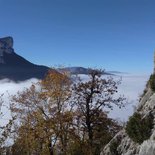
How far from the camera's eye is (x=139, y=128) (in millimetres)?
20828

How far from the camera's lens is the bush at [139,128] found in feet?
65.6

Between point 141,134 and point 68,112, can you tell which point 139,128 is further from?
point 68,112

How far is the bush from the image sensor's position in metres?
20.0

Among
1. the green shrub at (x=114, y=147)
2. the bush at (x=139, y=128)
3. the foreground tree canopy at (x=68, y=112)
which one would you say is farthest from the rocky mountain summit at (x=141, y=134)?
the foreground tree canopy at (x=68, y=112)

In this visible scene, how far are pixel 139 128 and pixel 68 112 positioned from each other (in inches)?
1103

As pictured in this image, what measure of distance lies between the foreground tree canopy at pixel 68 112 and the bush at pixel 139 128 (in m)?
24.3

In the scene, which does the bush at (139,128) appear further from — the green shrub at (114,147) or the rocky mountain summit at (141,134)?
the green shrub at (114,147)

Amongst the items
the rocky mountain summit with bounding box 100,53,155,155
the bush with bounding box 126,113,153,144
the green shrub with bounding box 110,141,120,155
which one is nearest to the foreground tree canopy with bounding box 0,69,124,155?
the green shrub with bounding box 110,141,120,155

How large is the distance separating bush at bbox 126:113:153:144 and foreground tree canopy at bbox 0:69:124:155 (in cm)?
2434

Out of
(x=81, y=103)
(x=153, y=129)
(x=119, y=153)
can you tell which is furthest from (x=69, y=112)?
(x=153, y=129)

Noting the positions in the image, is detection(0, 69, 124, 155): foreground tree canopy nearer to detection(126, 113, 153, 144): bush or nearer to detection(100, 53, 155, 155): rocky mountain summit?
detection(100, 53, 155, 155): rocky mountain summit

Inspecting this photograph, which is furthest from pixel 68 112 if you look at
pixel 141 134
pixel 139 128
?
pixel 141 134

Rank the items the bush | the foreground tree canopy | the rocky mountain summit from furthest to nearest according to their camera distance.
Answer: the foreground tree canopy → the bush → the rocky mountain summit

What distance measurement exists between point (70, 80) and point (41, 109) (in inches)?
241
